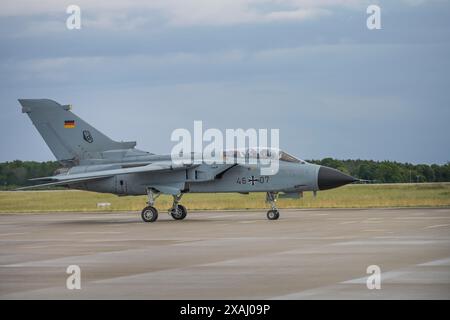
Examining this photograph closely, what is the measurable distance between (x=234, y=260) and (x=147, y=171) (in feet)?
47.9

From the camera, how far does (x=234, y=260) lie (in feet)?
51.4

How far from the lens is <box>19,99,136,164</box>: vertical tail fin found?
3177 cm

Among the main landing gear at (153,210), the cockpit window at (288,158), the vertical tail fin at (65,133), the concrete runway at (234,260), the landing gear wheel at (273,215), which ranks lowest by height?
the concrete runway at (234,260)

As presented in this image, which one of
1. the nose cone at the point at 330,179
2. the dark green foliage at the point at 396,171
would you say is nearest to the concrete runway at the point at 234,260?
the nose cone at the point at 330,179

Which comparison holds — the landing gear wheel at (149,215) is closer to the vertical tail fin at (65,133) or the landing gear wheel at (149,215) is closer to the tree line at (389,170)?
the vertical tail fin at (65,133)

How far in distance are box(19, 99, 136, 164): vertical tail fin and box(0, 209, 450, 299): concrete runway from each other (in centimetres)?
525

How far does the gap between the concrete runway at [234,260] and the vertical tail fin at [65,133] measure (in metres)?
5.25

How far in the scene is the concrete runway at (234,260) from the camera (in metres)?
11.8

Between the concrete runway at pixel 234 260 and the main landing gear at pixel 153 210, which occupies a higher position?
the main landing gear at pixel 153 210

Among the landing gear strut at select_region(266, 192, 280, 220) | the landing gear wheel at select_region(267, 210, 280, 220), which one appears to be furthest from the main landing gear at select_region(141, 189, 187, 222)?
the landing gear wheel at select_region(267, 210, 280, 220)

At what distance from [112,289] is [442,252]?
661 cm

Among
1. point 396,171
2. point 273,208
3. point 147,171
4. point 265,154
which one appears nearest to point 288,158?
point 265,154

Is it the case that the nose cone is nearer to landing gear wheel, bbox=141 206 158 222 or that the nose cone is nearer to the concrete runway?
the concrete runway
